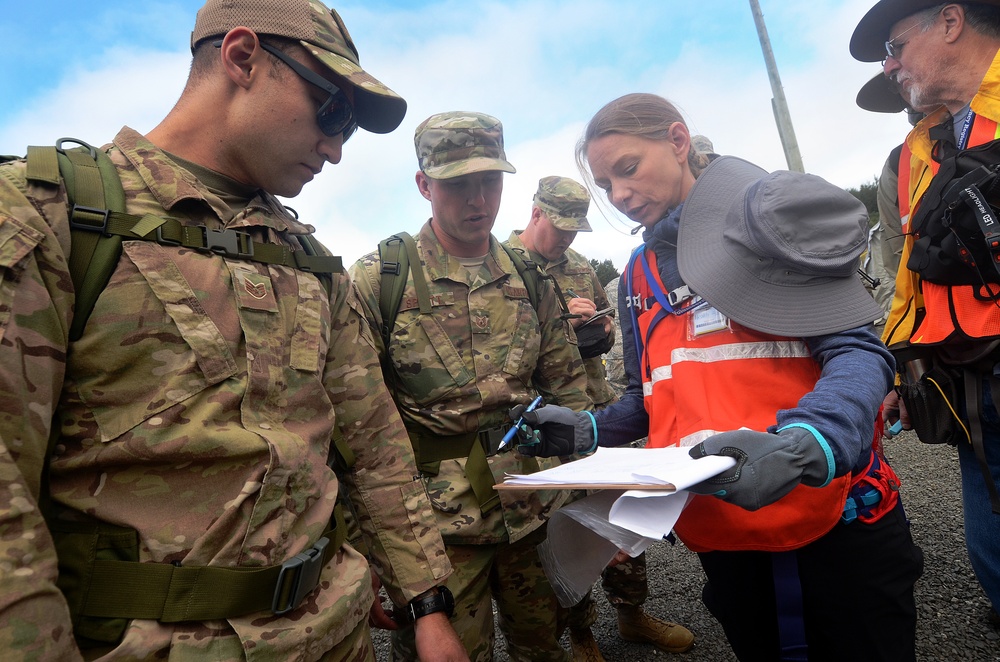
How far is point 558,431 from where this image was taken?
196 centimetres

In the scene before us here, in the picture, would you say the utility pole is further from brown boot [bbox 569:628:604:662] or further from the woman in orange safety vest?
the woman in orange safety vest

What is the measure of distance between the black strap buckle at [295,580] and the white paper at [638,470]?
19.5 inches

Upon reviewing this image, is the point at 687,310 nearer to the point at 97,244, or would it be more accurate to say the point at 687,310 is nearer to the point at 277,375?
the point at 277,375

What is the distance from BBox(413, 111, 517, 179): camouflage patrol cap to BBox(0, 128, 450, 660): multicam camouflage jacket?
53.1 inches

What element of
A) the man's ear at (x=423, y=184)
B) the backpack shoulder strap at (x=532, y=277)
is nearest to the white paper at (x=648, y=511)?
the backpack shoulder strap at (x=532, y=277)

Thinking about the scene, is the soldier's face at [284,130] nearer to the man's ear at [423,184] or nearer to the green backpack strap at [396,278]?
the green backpack strap at [396,278]

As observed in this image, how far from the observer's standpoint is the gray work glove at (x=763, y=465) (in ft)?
3.57

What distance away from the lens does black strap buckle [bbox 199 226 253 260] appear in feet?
4.50

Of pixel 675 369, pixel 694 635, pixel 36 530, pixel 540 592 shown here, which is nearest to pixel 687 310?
pixel 675 369

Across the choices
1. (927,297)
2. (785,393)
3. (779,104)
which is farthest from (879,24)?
(779,104)

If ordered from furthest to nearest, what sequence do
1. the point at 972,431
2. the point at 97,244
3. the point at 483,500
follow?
the point at 483,500 → the point at 972,431 → the point at 97,244

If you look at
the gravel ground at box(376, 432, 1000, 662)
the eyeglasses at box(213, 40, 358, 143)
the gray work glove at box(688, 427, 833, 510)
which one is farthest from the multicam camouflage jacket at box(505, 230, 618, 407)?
the gray work glove at box(688, 427, 833, 510)

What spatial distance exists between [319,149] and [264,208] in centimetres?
22

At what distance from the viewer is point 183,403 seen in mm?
1221
